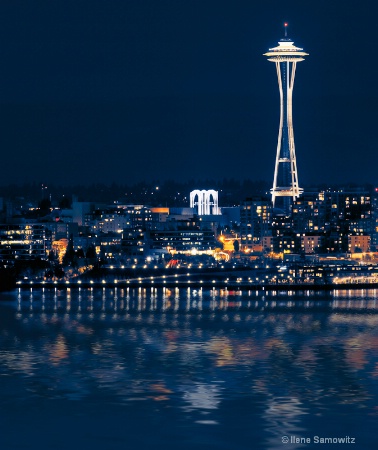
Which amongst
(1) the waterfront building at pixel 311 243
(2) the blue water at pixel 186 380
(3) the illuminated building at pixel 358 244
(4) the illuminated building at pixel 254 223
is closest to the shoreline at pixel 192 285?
(2) the blue water at pixel 186 380

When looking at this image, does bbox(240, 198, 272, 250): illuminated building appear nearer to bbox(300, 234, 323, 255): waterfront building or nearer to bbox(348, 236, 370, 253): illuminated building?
bbox(300, 234, 323, 255): waterfront building

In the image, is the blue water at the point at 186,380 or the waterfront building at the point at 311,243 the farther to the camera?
the waterfront building at the point at 311,243

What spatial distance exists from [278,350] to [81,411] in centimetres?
A: 556

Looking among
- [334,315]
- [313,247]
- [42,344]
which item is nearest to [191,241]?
[313,247]

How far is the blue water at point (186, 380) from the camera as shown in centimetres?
1152

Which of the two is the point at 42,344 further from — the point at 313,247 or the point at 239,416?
the point at 313,247

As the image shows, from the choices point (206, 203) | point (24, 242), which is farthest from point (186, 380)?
point (206, 203)

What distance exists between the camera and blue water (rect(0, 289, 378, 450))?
11516mm

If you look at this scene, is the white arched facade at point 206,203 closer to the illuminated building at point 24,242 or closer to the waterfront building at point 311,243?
the waterfront building at point 311,243

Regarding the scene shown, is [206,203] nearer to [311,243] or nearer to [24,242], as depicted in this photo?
[311,243]

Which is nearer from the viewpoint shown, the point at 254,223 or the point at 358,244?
the point at 358,244

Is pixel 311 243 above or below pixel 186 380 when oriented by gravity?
above

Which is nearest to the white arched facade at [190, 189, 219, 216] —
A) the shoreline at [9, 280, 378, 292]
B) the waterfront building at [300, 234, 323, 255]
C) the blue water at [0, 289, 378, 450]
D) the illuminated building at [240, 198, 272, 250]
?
the illuminated building at [240, 198, 272, 250]

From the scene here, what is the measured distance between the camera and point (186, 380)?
14398 millimetres
